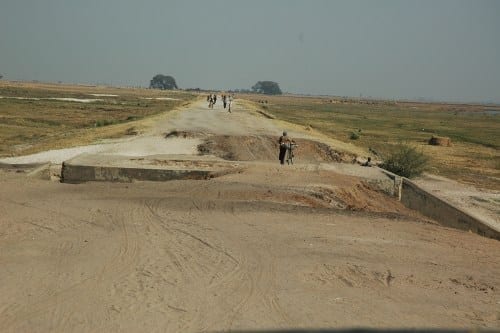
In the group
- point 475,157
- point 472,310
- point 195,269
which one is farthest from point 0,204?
point 475,157

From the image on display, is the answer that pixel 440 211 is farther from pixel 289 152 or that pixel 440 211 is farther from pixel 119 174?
pixel 119 174

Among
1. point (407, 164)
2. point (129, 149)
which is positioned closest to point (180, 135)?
point (129, 149)

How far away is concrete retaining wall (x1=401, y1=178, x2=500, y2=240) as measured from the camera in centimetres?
1323

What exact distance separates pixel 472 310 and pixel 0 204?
9.16 meters

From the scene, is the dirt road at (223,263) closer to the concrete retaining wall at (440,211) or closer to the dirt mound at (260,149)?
the concrete retaining wall at (440,211)

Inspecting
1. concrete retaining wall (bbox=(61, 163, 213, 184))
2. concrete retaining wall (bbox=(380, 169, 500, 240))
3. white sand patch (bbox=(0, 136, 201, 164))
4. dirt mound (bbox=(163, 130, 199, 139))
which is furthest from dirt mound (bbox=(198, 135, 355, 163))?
concrete retaining wall (bbox=(61, 163, 213, 184))

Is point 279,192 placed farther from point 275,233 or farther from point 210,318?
point 210,318

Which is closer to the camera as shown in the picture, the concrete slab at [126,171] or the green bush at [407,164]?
the concrete slab at [126,171]

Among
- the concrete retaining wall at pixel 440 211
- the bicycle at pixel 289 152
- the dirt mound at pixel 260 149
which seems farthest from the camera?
the dirt mound at pixel 260 149

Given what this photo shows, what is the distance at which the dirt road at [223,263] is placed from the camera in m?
5.98

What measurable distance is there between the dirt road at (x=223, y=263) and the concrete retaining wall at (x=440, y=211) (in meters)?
2.09

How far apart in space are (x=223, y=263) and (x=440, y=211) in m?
9.27

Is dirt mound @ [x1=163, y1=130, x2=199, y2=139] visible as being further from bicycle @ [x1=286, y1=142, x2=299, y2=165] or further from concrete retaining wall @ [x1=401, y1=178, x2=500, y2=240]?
concrete retaining wall @ [x1=401, y1=178, x2=500, y2=240]

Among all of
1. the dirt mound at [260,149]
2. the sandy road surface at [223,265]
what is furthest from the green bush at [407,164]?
the sandy road surface at [223,265]
